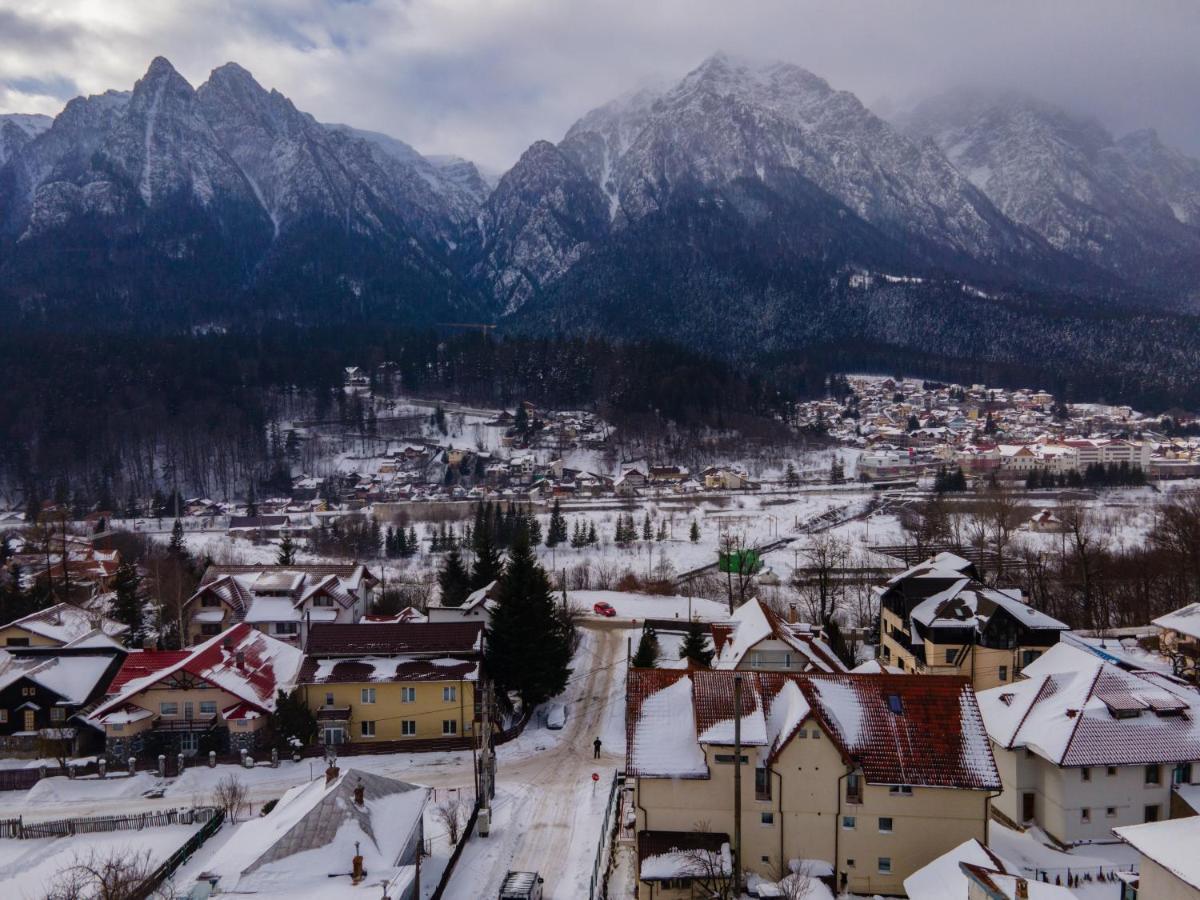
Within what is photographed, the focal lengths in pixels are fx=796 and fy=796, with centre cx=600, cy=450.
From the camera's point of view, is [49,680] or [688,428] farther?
[688,428]

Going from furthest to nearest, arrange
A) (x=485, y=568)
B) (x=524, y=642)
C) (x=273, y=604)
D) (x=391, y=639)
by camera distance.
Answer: (x=485, y=568) → (x=273, y=604) → (x=524, y=642) → (x=391, y=639)

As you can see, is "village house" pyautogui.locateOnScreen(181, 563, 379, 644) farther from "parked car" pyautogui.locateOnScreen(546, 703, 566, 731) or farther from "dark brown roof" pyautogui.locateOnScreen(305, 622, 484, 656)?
"parked car" pyautogui.locateOnScreen(546, 703, 566, 731)

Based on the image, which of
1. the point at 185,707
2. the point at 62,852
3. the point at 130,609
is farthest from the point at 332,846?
the point at 130,609

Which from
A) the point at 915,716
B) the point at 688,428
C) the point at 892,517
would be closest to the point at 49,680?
the point at 915,716

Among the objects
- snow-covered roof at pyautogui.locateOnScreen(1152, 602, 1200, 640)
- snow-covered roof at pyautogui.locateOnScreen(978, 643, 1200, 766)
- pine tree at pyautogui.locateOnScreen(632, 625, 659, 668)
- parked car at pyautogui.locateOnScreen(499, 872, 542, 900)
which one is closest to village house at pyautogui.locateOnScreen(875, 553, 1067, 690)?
snow-covered roof at pyautogui.locateOnScreen(1152, 602, 1200, 640)

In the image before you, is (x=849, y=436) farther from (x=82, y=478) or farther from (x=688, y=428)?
(x=82, y=478)

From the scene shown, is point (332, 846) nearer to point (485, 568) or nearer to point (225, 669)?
point (225, 669)

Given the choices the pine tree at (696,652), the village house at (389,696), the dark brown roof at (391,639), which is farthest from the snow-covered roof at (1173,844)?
the dark brown roof at (391,639)
